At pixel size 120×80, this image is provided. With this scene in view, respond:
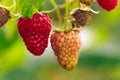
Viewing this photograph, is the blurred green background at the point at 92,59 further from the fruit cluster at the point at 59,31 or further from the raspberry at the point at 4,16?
the raspberry at the point at 4,16

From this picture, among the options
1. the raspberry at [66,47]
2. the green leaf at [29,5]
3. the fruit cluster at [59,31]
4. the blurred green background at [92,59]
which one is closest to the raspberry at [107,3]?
the fruit cluster at [59,31]

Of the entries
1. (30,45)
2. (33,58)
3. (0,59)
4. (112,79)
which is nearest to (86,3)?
(30,45)

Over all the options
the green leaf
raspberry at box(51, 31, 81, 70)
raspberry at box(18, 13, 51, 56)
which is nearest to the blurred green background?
raspberry at box(51, 31, 81, 70)

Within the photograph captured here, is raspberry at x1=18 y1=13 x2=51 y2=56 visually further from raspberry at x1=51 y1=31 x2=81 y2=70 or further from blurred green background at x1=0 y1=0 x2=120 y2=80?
blurred green background at x1=0 y1=0 x2=120 y2=80

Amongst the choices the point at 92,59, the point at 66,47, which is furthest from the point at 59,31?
the point at 92,59

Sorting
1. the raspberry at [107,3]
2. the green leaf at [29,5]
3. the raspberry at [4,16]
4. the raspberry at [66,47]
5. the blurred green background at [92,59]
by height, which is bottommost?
the blurred green background at [92,59]

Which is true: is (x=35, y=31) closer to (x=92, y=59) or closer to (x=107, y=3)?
(x=107, y=3)
